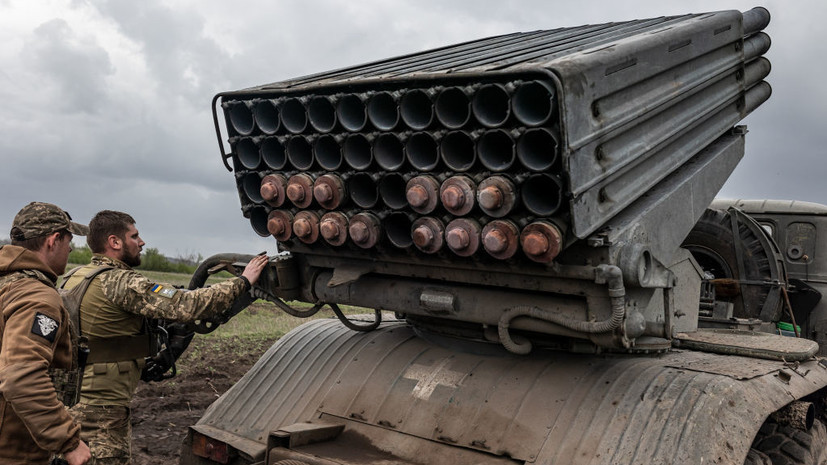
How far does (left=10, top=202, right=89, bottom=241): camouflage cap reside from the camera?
13.0ft

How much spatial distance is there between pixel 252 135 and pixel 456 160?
1273 mm

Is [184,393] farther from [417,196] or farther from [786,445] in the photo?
[786,445]

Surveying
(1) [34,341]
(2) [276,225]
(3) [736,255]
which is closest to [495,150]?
(2) [276,225]

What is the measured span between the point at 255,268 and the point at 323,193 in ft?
2.86

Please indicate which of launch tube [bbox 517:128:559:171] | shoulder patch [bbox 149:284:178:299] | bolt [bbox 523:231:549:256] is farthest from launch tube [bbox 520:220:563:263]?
shoulder patch [bbox 149:284:178:299]

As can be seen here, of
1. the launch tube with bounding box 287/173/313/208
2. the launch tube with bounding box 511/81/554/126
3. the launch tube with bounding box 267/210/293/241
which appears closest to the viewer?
the launch tube with bounding box 511/81/554/126

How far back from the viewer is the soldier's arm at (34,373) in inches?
133

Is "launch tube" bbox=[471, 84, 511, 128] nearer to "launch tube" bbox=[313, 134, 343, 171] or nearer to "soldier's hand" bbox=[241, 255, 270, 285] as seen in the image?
"launch tube" bbox=[313, 134, 343, 171]

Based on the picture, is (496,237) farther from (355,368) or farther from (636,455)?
(355,368)

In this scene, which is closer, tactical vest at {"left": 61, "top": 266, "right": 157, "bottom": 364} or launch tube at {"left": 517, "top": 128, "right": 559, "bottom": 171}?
launch tube at {"left": 517, "top": 128, "right": 559, "bottom": 171}

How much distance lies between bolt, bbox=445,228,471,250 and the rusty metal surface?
2.89 ft

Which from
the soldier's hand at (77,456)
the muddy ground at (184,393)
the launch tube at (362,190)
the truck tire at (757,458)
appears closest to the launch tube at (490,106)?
the launch tube at (362,190)

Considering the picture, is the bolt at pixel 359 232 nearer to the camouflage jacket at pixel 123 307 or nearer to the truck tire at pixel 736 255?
the camouflage jacket at pixel 123 307

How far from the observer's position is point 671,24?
4613 millimetres
